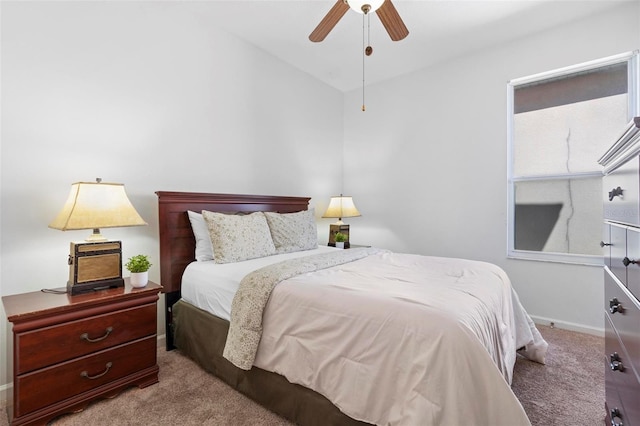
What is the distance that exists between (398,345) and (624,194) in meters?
0.98

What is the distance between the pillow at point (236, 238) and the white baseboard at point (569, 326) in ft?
8.98

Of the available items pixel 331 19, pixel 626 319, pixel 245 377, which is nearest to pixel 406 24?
pixel 331 19

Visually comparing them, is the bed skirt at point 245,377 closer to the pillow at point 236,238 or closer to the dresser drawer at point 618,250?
the pillow at point 236,238

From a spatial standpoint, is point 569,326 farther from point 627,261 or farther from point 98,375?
point 98,375

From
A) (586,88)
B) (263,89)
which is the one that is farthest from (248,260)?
(586,88)

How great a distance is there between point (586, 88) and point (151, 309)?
13.6ft

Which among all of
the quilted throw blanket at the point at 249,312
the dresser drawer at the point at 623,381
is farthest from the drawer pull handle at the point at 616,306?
the quilted throw blanket at the point at 249,312

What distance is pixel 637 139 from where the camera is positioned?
0.90 m

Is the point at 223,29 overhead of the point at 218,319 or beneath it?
overhead

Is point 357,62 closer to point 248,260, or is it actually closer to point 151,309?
point 248,260

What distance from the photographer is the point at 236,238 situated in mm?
Result: 2381

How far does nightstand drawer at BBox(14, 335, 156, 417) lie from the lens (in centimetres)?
148

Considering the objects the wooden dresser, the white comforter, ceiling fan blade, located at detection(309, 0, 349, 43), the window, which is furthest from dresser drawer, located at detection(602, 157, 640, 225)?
the window

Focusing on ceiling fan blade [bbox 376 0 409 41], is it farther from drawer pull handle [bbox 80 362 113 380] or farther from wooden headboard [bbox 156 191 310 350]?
drawer pull handle [bbox 80 362 113 380]
